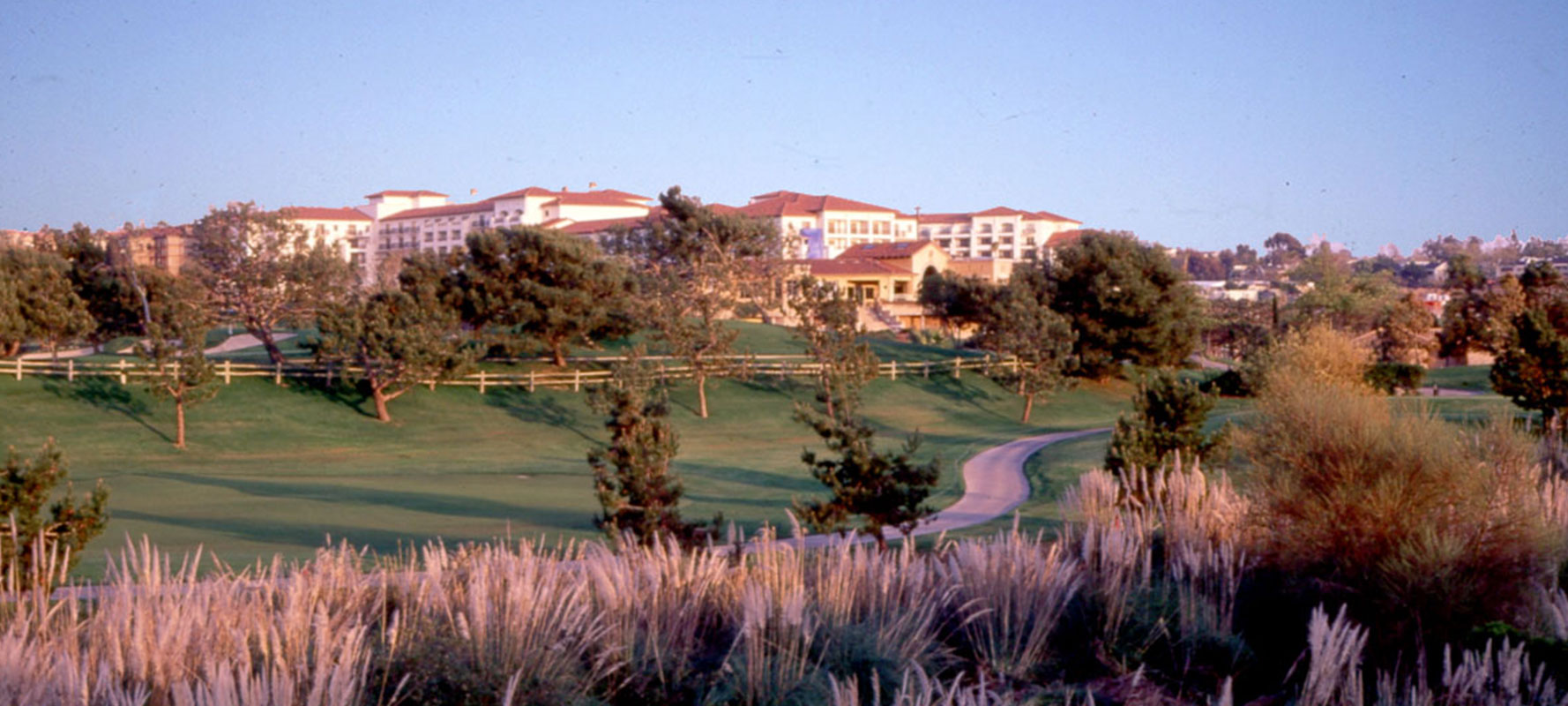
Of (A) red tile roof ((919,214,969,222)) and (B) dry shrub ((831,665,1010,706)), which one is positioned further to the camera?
(A) red tile roof ((919,214,969,222))

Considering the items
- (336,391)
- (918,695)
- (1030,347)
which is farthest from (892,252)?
(918,695)

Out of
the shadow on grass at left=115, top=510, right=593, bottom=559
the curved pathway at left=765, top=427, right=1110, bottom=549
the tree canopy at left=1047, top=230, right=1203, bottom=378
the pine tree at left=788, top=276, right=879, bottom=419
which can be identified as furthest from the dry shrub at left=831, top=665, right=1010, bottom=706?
the tree canopy at left=1047, top=230, right=1203, bottom=378

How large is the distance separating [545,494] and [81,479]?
1055 centimetres

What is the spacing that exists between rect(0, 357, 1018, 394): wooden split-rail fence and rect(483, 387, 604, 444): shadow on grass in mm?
500

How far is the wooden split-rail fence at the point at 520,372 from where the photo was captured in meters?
41.1

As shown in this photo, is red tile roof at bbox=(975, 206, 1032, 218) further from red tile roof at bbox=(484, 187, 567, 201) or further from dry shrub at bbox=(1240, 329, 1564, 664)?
dry shrub at bbox=(1240, 329, 1564, 664)

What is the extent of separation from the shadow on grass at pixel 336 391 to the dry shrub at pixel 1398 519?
37156mm

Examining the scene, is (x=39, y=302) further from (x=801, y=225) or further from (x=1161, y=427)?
(x=801, y=225)

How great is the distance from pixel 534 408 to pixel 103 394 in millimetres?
13813

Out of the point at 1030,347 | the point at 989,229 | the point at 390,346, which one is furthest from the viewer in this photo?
the point at 989,229

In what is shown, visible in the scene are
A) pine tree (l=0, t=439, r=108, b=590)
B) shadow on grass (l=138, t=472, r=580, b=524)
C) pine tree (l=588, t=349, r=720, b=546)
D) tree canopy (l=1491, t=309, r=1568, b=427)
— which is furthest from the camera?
tree canopy (l=1491, t=309, r=1568, b=427)

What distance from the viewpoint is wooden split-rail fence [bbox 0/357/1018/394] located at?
135 feet

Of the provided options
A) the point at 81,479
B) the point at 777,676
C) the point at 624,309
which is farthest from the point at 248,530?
the point at 624,309

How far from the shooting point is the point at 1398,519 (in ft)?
30.9
